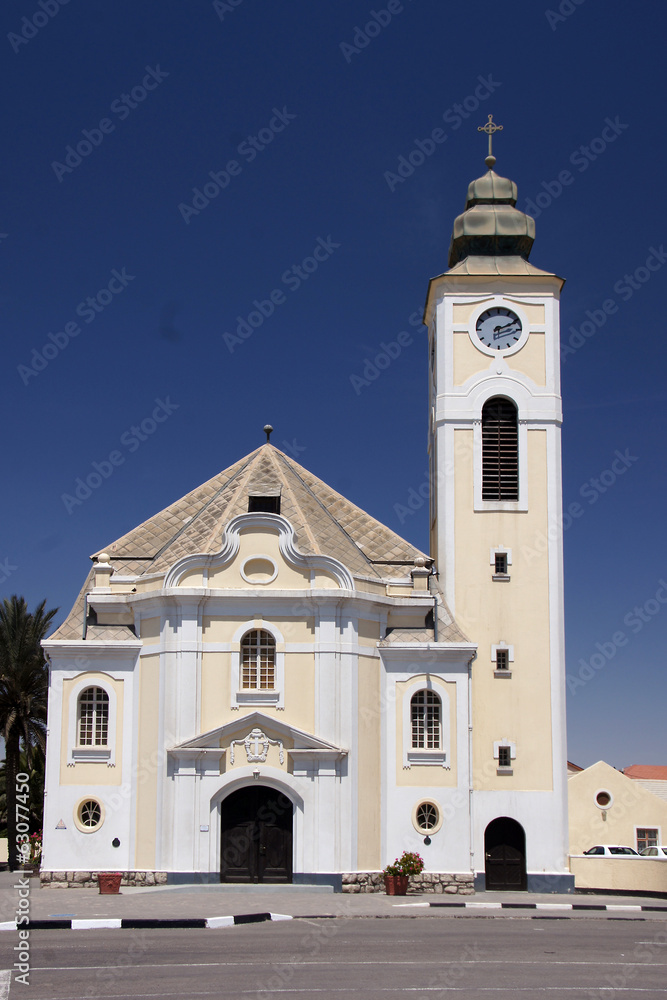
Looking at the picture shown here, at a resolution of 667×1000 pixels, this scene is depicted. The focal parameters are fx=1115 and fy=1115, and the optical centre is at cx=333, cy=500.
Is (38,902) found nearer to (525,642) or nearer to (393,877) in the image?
(393,877)

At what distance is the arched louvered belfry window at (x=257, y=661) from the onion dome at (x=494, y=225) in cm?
1739

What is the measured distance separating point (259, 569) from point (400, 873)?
10.1m

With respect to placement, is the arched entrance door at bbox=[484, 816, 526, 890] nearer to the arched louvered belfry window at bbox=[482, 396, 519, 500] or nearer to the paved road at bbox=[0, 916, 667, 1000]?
the paved road at bbox=[0, 916, 667, 1000]

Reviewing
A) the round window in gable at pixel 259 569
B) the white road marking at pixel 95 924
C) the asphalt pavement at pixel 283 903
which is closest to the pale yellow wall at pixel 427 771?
the asphalt pavement at pixel 283 903

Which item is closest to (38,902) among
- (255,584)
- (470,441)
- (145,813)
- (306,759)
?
(145,813)

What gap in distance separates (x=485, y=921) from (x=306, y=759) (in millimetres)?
8477

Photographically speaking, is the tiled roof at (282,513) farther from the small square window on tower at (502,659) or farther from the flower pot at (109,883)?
the flower pot at (109,883)

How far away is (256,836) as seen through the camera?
3362 cm

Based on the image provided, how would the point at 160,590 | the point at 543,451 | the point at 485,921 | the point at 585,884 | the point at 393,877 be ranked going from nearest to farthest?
the point at 485,921 < the point at 393,877 < the point at 160,590 < the point at 585,884 < the point at 543,451

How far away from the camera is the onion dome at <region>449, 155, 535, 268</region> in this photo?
138 feet

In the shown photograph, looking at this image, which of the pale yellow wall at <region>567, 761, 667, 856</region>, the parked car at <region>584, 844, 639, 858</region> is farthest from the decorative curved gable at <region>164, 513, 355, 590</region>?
the parked car at <region>584, 844, 639, 858</region>

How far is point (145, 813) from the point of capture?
34.3m

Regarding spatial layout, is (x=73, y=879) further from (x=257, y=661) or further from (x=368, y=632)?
(x=368, y=632)

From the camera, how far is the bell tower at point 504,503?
1460 inches
